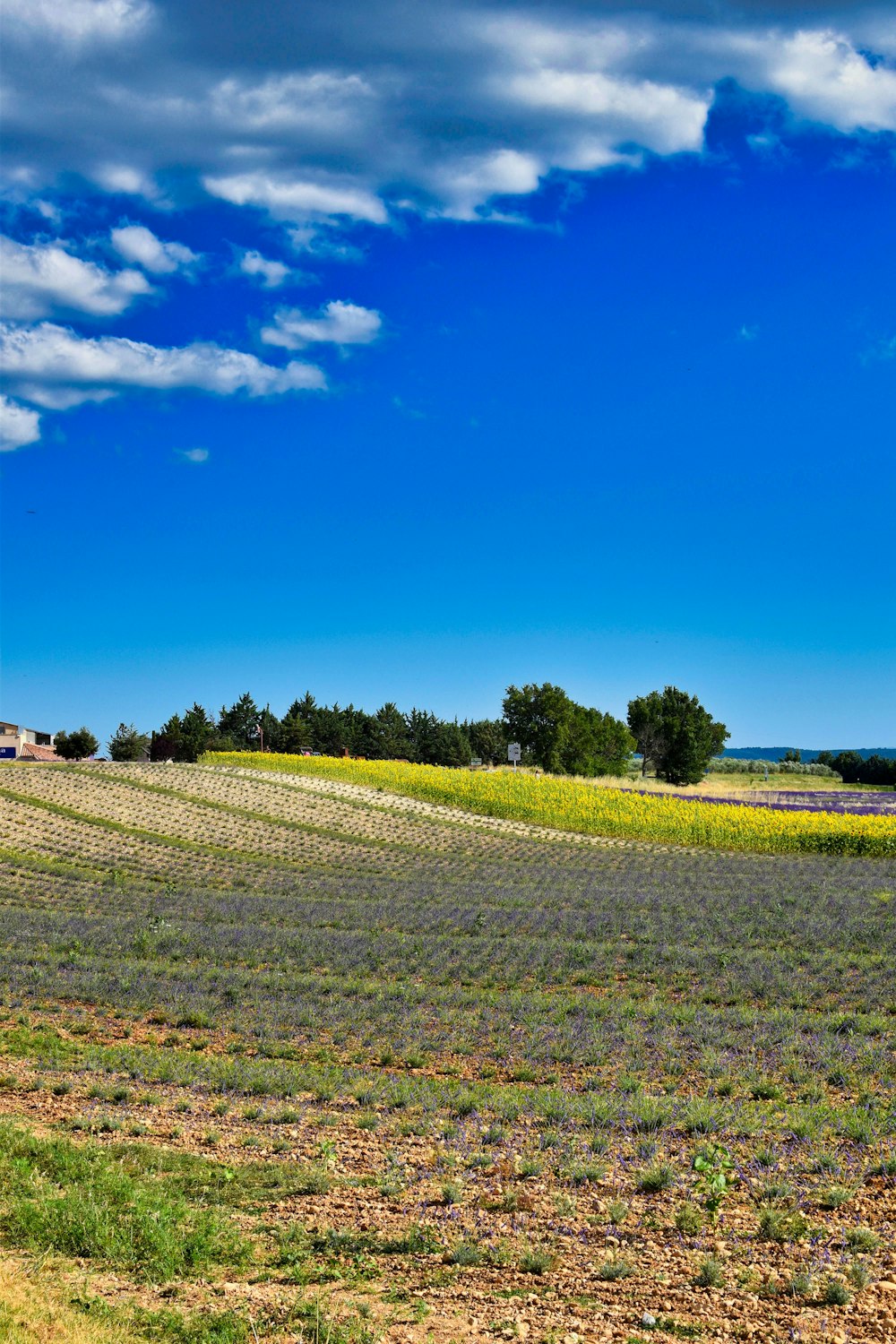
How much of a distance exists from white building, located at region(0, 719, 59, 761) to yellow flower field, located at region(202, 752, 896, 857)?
1528 inches

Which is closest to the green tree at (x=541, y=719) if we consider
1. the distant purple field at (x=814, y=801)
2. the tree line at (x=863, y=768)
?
the distant purple field at (x=814, y=801)

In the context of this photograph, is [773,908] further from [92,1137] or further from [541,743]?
[541,743]

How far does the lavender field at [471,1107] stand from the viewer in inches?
304

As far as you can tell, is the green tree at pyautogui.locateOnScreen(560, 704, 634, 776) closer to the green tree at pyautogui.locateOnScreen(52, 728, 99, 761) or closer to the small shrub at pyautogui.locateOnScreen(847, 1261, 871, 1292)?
the green tree at pyautogui.locateOnScreen(52, 728, 99, 761)

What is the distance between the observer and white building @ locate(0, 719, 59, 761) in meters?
96.9

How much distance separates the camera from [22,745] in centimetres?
10512

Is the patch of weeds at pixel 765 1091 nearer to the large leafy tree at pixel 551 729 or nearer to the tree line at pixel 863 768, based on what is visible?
the large leafy tree at pixel 551 729

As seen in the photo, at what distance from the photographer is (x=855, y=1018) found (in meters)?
16.3

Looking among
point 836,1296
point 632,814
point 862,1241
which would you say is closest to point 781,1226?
point 862,1241

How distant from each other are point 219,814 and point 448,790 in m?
16.1

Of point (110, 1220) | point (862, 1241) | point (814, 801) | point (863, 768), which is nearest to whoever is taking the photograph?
point (862, 1241)

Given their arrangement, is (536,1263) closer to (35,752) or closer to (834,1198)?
(834,1198)

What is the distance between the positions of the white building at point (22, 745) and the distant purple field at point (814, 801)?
54.4m

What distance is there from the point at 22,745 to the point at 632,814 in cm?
7366
